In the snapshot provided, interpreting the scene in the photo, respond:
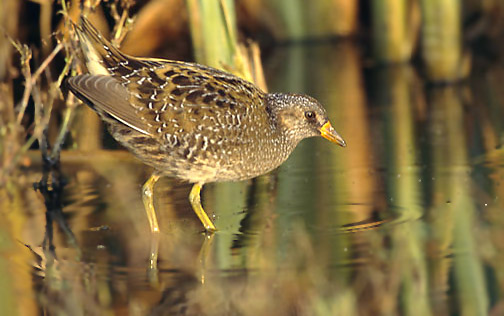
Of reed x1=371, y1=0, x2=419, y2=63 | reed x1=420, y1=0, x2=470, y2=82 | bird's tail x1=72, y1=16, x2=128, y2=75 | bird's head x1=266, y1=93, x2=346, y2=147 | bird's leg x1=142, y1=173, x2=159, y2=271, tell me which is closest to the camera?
bird's leg x1=142, y1=173, x2=159, y2=271

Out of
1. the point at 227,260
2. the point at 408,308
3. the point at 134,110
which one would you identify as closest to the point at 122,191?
the point at 134,110

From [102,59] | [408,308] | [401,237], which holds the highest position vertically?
[102,59]

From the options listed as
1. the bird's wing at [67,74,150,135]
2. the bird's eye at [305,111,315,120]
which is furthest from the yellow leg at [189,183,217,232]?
the bird's eye at [305,111,315,120]

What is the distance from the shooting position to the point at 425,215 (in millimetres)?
5746

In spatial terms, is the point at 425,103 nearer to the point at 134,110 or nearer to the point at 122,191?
the point at 122,191

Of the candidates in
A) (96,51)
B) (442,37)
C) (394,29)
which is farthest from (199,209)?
(394,29)

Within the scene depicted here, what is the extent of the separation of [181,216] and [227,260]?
0.96 m

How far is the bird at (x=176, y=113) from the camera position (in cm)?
Answer: 565

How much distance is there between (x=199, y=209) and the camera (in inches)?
230

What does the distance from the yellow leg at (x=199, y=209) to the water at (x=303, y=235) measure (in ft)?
0.22

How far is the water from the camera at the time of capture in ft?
15.0

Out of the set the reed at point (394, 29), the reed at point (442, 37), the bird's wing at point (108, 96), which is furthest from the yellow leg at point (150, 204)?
the reed at point (394, 29)

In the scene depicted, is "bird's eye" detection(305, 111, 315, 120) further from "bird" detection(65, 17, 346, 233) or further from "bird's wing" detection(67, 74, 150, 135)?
"bird's wing" detection(67, 74, 150, 135)

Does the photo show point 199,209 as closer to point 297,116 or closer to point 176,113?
point 176,113
